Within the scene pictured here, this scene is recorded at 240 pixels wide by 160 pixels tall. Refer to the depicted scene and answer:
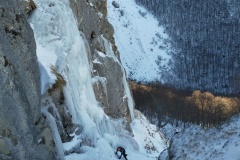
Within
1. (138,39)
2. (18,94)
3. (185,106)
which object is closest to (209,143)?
(18,94)

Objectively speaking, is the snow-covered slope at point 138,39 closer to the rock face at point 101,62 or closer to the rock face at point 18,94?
the rock face at point 101,62

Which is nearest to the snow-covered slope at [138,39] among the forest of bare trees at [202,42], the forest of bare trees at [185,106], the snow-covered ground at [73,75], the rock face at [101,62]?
the forest of bare trees at [202,42]

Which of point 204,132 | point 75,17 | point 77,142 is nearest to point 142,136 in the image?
point 75,17

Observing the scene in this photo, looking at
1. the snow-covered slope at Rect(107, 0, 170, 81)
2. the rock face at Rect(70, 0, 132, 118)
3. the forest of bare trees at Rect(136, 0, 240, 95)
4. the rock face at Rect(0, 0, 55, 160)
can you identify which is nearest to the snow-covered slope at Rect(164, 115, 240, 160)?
the rock face at Rect(0, 0, 55, 160)

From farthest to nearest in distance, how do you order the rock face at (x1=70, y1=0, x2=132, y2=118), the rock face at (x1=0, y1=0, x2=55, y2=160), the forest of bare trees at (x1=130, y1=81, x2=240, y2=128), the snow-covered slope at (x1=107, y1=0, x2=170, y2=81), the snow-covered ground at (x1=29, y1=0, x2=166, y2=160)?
the snow-covered slope at (x1=107, y1=0, x2=170, y2=81) < the forest of bare trees at (x1=130, y1=81, x2=240, y2=128) < the rock face at (x1=70, y1=0, x2=132, y2=118) < the snow-covered ground at (x1=29, y1=0, x2=166, y2=160) < the rock face at (x1=0, y1=0, x2=55, y2=160)

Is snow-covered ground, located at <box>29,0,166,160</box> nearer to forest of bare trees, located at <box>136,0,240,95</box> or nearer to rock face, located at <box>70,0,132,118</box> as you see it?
rock face, located at <box>70,0,132,118</box>

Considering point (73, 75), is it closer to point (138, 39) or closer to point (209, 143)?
point (209, 143)
